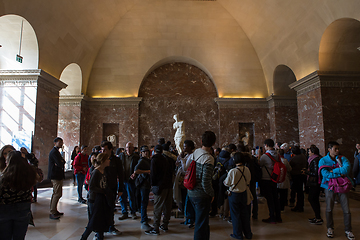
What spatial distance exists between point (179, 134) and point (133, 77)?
5821 mm

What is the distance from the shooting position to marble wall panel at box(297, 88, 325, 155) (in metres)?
10.3

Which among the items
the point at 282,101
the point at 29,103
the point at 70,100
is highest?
the point at 70,100

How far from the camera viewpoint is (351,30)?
9656 millimetres

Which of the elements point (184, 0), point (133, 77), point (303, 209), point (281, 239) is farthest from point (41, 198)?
point (184, 0)

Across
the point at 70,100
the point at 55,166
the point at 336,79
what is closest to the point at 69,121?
the point at 70,100

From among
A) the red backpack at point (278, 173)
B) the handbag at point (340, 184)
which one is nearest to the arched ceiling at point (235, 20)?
the red backpack at point (278, 173)

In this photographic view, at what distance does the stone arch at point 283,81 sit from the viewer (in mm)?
14348

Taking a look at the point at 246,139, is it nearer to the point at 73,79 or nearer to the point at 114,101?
the point at 114,101

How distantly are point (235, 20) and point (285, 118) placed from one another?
689 centimetres

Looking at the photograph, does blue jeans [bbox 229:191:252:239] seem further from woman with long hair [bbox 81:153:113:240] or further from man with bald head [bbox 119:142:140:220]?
man with bald head [bbox 119:142:140:220]

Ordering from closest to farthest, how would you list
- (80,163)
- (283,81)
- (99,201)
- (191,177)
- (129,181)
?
(191,177), (99,201), (129,181), (80,163), (283,81)

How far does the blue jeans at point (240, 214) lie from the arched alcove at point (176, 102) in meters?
10.8

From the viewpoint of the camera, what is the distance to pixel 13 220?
279 centimetres

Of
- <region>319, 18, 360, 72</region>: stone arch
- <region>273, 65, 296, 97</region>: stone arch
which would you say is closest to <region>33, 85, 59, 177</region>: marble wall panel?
<region>319, 18, 360, 72</region>: stone arch
